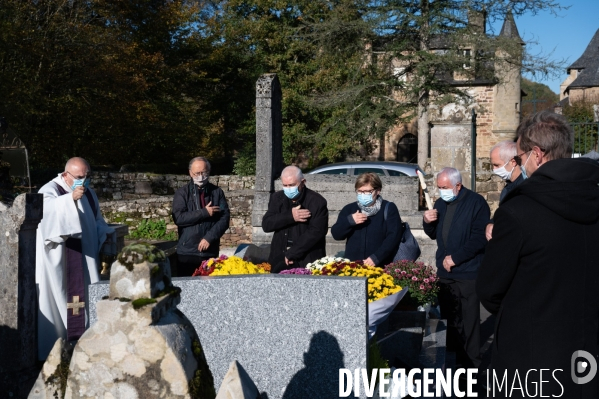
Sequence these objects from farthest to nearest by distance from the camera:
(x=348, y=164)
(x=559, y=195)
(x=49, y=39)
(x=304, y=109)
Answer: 1. (x=304, y=109)
2. (x=49, y=39)
3. (x=348, y=164)
4. (x=559, y=195)

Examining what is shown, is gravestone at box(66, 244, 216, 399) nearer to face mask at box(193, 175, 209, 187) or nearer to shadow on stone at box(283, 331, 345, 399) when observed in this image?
shadow on stone at box(283, 331, 345, 399)

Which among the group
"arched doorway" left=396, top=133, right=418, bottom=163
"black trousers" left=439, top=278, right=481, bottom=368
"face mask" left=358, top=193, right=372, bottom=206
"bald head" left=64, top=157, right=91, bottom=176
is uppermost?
"arched doorway" left=396, top=133, right=418, bottom=163

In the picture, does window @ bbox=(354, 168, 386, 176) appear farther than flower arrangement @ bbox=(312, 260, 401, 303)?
Yes

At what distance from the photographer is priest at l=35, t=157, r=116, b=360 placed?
21.0ft

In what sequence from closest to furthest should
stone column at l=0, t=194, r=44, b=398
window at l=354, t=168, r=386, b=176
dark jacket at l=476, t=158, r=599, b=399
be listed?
dark jacket at l=476, t=158, r=599, b=399 → stone column at l=0, t=194, r=44, b=398 → window at l=354, t=168, r=386, b=176

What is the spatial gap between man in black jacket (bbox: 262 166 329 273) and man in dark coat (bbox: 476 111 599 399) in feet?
11.1

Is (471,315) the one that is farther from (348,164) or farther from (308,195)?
(348,164)

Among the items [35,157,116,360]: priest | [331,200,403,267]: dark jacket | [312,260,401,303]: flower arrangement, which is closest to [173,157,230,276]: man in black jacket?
[35,157,116,360]: priest

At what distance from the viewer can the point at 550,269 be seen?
3.41m

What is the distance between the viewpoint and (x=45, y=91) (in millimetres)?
22016

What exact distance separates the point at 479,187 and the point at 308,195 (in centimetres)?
721

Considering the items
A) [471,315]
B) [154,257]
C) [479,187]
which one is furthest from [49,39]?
[154,257]

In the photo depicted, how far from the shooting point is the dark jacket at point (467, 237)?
6.52m

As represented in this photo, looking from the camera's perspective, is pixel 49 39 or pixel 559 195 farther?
pixel 49 39
